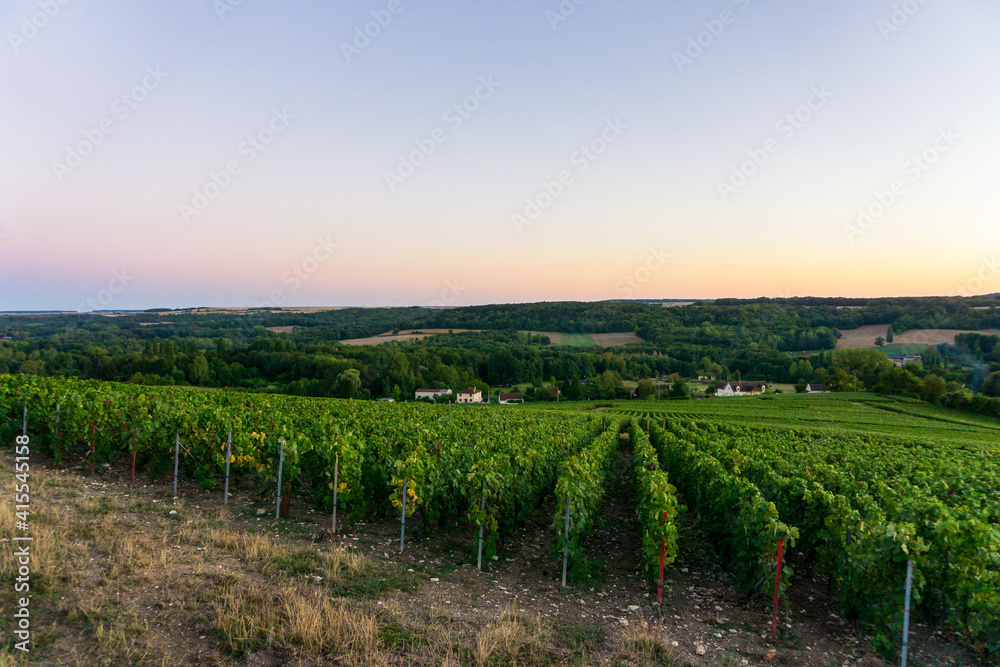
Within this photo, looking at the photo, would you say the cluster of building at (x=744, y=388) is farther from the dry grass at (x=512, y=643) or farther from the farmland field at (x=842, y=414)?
the dry grass at (x=512, y=643)

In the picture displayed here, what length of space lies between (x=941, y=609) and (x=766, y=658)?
2.98m

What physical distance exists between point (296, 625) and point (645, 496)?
5716 mm

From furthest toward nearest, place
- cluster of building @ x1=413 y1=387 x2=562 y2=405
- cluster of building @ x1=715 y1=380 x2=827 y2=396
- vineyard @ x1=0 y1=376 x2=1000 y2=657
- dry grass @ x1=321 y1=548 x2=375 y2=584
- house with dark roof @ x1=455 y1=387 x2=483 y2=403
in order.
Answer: cluster of building @ x1=715 y1=380 x2=827 y2=396 < house with dark roof @ x1=455 y1=387 x2=483 y2=403 < cluster of building @ x1=413 y1=387 x2=562 y2=405 < dry grass @ x1=321 y1=548 x2=375 y2=584 < vineyard @ x1=0 y1=376 x2=1000 y2=657

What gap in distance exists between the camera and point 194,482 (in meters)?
11.3

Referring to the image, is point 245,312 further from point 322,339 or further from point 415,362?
point 415,362

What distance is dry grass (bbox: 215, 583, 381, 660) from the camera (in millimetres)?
5012

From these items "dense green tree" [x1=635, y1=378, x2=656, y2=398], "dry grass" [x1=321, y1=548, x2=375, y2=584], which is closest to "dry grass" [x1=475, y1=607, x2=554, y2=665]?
"dry grass" [x1=321, y1=548, x2=375, y2=584]

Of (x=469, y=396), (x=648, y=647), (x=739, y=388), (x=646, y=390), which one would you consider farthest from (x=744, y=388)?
(x=648, y=647)

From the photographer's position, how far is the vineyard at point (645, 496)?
614 centimetres

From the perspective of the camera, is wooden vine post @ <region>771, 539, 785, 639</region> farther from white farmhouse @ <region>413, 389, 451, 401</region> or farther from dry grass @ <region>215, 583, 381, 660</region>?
white farmhouse @ <region>413, 389, 451, 401</region>

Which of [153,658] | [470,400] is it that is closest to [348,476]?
[153,658]

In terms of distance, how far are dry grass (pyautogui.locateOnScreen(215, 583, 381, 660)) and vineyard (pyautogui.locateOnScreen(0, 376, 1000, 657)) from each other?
290 cm

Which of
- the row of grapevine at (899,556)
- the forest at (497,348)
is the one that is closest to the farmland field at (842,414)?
the forest at (497,348)

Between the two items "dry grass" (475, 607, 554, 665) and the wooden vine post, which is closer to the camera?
"dry grass" (475, 607, 554, 665)
